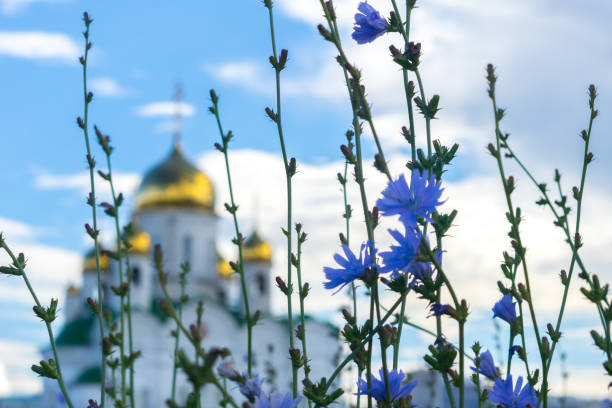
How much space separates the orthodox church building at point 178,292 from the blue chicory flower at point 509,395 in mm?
28271

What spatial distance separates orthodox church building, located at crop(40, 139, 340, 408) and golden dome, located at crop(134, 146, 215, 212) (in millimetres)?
44

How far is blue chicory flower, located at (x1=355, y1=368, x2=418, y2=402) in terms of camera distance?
59.4 inches

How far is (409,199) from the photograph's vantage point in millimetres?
1317

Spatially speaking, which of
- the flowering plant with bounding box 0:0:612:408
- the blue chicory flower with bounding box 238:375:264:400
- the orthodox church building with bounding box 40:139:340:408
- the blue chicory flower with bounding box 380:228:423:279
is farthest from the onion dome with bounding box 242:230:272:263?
the blue chicory flower with bounding box 238:375:264:400

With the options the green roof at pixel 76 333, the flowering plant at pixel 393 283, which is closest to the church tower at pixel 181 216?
the green roof at pixel 76 333

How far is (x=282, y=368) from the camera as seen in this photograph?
109ft

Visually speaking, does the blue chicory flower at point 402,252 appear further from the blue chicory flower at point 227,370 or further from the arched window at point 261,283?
the arched window at point 261,283

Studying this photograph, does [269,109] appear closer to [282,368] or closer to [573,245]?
[573,245]

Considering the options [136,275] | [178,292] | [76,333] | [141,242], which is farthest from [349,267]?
[178,292]

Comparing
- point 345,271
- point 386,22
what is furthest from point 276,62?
point 345,271

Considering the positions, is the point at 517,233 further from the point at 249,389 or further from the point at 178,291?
the point at 178,291

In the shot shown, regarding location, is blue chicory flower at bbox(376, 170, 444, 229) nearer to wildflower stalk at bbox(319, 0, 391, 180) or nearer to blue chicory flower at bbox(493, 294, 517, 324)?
wildflower stalk at bbox(319, 0, 391, 180)

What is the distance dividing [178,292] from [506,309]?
31.7m

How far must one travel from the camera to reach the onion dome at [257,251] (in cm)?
3353
